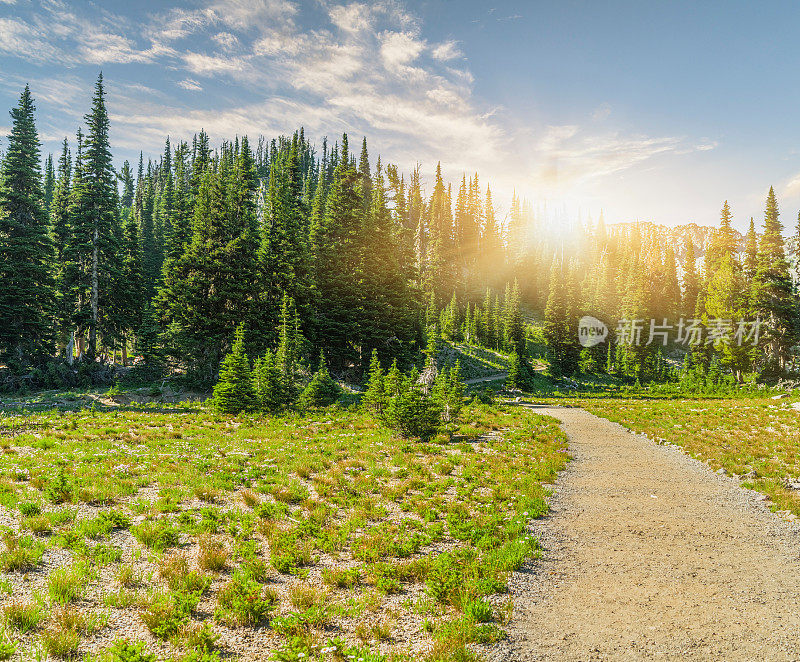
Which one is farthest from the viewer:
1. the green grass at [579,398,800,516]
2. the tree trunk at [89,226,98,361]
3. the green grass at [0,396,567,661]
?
the tree trunk at [89,226,98,361]

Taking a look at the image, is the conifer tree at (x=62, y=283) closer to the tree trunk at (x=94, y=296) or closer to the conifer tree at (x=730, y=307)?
the tree trunk at (x=94, y=296)

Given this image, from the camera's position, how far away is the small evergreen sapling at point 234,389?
994 inches

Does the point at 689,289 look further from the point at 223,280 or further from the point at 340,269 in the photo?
the point at 223,280

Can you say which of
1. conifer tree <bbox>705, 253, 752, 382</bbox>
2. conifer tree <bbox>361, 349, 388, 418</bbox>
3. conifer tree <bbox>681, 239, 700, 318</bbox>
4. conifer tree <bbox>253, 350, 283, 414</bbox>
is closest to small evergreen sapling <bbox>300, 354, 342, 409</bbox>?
conifer tree <bbox>253, 350, 283, 414</bbox>

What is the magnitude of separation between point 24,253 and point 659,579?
47.5 meters

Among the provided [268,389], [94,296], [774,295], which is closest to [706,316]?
[774,295]

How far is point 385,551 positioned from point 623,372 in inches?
2765

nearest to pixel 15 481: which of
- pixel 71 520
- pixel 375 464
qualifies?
pixel 71 520

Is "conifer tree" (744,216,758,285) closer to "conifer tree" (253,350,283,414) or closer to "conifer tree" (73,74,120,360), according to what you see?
"conifer tree" (253,350,283,414)

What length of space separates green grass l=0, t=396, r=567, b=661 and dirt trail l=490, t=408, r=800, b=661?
0.76m

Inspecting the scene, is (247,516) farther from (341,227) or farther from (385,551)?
(341,227)

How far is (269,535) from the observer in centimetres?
905

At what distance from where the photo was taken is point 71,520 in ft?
30.0

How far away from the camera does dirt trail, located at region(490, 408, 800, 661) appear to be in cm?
601
